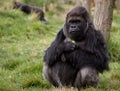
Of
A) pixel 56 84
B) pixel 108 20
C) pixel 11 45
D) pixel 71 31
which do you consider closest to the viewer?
pixel 71 31

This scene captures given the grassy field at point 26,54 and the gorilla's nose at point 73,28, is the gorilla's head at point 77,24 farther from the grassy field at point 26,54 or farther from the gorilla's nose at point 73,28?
the grassy field at point 26,54

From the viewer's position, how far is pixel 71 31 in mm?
5504

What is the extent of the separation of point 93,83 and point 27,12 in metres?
9.33

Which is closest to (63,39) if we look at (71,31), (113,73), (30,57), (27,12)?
(71,31)

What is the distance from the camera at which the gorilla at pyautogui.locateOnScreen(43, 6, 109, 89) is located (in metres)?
5.61

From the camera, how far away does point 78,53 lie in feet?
18.5

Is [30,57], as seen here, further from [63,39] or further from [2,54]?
[63,39]

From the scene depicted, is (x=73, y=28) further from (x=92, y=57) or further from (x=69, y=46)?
(x=92, y=57)

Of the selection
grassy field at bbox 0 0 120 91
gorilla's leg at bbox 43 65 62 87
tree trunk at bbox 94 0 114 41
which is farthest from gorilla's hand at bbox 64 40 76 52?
tree trunk at bbox 94 0 114 41

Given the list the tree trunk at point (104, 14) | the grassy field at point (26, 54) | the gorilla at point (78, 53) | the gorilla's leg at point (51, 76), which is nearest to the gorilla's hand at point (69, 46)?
the gorilla at point (78, 53)

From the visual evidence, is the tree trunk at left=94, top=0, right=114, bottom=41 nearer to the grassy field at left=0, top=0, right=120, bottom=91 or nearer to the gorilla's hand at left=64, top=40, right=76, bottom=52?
the grassy field at left=0, top=0, right=120, bottom=91

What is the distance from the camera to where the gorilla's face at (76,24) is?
5539 mm

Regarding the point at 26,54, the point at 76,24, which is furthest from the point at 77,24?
the point at 26,54

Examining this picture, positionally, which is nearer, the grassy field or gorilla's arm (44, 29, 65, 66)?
gorilla's arm (44, 29, 65, 66)
